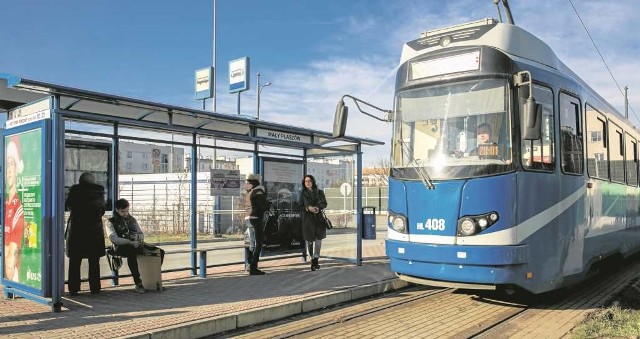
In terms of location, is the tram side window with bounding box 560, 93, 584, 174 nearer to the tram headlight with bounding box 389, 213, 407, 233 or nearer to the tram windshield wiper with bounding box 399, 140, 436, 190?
the tram windshield wiper with bounding box 399, 140, 436, 190

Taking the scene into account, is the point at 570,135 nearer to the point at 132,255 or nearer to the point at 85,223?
the point at 132,255

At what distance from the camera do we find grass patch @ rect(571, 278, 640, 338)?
604 cm

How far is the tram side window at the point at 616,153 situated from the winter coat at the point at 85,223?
8687mm

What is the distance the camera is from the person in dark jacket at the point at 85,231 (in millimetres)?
7852

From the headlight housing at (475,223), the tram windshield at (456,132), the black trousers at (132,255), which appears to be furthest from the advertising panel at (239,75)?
the headlight housing at (475,223)

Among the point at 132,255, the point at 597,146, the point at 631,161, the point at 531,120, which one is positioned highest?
the point at 531,120

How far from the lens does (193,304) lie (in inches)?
294

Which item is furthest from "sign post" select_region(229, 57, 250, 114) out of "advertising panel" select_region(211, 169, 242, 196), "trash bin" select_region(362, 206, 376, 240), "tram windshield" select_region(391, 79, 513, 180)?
"tram windshield" select_region(391, 79, 513, 180)

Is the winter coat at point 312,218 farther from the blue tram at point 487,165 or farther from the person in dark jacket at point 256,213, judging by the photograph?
the blue tram at point 487,165

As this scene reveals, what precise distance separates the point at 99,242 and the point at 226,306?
7.31ft

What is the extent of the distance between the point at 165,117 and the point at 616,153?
8.21 meters

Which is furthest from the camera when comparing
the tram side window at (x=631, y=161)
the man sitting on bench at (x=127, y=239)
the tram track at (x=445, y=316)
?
the tram side window at (x=631, y=161)

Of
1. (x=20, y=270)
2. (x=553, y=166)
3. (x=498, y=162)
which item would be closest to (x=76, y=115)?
(x=20, y=270)

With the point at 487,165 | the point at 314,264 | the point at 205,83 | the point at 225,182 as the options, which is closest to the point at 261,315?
the point at 487,165
